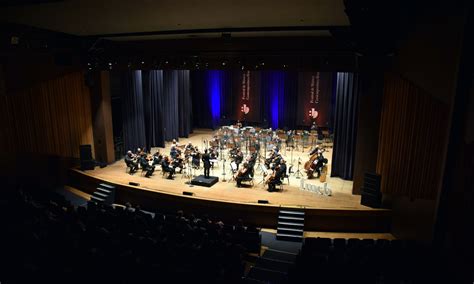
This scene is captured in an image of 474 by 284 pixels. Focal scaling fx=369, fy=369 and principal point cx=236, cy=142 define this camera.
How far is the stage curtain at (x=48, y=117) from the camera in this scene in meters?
14.5

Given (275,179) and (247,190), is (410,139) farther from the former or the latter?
(247,190)

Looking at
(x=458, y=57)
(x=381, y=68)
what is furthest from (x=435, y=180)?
(x=381, y=68)

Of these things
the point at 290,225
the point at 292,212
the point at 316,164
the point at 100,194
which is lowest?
the point at 290,225

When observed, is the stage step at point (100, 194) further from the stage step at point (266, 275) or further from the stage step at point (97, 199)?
the stage step at point (266, 275)

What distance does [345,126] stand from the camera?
47.9ft

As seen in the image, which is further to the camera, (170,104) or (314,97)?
(314,97)

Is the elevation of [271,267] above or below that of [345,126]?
below

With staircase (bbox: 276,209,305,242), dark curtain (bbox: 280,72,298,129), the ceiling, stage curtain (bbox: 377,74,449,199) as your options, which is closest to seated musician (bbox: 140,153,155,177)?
the ceiling

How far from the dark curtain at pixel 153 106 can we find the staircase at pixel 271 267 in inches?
420

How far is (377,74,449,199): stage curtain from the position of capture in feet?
30.6

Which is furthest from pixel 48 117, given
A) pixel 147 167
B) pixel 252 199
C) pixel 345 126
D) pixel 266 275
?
pixel 345 126

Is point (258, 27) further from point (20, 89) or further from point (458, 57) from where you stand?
point (20, 89)

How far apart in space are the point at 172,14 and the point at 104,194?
7.73m

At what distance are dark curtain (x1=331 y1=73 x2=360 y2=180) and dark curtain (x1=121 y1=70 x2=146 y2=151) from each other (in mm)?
9307
